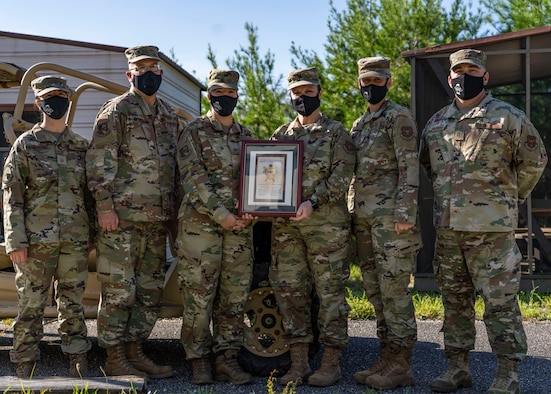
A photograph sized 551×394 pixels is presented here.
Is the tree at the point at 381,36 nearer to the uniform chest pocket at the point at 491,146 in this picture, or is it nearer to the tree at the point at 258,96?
the tree at the point at 258,96

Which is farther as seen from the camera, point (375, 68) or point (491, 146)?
point (375, 68)

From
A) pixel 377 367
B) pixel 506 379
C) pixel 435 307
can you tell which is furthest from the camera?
pixel 435 307

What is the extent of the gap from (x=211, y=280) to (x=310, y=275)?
0.67 m

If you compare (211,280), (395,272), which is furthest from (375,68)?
(211,280)

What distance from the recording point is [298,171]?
4395 mm

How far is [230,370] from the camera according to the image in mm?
4465

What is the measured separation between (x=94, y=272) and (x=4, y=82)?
193 cm

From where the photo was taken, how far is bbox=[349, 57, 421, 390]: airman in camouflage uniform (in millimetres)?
4301

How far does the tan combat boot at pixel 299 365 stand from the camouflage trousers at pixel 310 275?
2.5 inches

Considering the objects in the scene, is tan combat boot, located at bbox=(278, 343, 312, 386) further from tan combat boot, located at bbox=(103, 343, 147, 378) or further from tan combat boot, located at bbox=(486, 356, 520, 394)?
tan combat boot, located at bbox=(486, 356, 520, 394)

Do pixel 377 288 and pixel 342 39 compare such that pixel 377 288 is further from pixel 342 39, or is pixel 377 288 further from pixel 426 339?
pixel 342 39

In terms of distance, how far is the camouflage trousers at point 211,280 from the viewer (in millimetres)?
4445

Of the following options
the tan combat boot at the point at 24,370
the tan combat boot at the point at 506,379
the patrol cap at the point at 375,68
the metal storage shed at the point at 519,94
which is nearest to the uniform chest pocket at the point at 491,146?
the patrol cap at the point at 375,68

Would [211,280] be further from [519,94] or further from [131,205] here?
[519,94]
